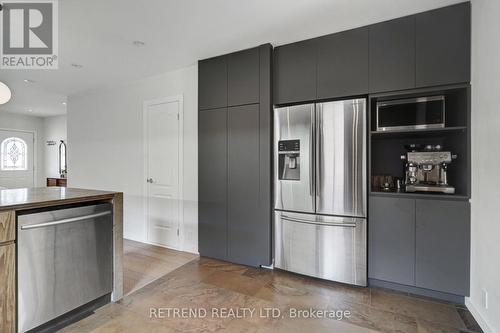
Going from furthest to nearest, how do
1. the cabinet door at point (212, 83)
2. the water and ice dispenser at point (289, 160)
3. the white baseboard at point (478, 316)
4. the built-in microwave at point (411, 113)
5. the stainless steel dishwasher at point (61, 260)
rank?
the cabinet door at point (212, 83), the water and ice dispenser at point (289, 160), the built-in microwave at point (411, 113), the white baseboard at point (478, 316), the stainless steel dishwasher at point (61, 260)

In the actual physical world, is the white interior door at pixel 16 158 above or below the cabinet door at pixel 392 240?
above

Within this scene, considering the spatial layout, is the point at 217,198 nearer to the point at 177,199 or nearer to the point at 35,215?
the point at 177,199

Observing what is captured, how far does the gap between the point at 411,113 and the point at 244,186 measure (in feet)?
6.24

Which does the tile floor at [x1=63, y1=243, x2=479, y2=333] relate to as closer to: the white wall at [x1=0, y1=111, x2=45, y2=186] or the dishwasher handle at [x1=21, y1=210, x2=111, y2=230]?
the dishwasher handle at [x1=21, y1=210, x2=111, y2=230]

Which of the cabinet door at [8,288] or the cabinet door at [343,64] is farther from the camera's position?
the cabinet door at [343,64]

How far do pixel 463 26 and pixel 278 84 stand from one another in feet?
5.62

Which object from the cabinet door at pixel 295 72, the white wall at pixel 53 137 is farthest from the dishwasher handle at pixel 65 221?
the white wall at pixel 53 137

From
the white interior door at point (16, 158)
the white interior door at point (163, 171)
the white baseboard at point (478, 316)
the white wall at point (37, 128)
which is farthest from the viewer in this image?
the white wall at point (37, 128)

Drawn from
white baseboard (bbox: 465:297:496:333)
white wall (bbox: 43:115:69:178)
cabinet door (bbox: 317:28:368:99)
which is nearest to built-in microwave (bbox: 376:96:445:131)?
cabinet door (bbox: 317:28:368:99)

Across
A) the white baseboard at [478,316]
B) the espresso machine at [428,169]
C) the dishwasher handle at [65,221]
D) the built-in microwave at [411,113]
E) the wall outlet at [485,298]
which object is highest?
the built-in microwave at [411,113]

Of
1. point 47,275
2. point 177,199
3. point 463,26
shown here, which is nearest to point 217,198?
point 177,199

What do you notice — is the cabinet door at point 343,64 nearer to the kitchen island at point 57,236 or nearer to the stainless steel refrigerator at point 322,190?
the stainless steel refrigerator at point 322,190

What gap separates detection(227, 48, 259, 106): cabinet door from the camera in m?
2.98

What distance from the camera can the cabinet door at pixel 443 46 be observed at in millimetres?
2172
